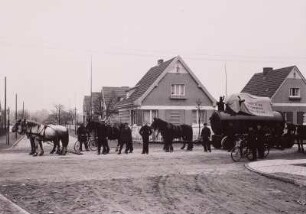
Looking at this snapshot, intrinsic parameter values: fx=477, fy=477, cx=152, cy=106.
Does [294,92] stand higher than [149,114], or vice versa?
[294,92]

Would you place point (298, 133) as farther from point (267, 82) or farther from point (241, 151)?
point (267, 82)

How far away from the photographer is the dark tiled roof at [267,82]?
148 ft

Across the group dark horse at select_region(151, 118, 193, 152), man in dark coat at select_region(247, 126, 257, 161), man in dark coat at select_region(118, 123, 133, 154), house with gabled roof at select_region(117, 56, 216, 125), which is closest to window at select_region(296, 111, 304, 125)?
house with gabled roof at select_region(117, 56, 216, 125)

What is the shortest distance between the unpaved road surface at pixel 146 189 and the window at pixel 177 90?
26.0m

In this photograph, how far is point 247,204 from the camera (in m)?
9.06

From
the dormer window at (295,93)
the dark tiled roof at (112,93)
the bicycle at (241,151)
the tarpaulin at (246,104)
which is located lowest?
the bicycle at (241,151)

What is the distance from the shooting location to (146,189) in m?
11.1

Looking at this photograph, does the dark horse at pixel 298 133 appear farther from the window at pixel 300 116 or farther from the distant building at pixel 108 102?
the distant building at pixel 108 102

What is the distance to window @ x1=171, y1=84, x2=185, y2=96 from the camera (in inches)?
1671

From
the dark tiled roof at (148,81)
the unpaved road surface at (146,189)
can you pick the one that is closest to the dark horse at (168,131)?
the unpaved road surface at (146,189)

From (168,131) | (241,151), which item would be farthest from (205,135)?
(241,151)

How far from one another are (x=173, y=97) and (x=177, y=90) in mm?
873

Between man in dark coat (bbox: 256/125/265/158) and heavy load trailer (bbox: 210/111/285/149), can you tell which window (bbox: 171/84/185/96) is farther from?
man in dark coat (bbox: 256/125/265/158)

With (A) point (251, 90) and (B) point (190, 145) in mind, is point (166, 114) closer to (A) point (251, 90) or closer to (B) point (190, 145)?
(A) point (251, 90)
